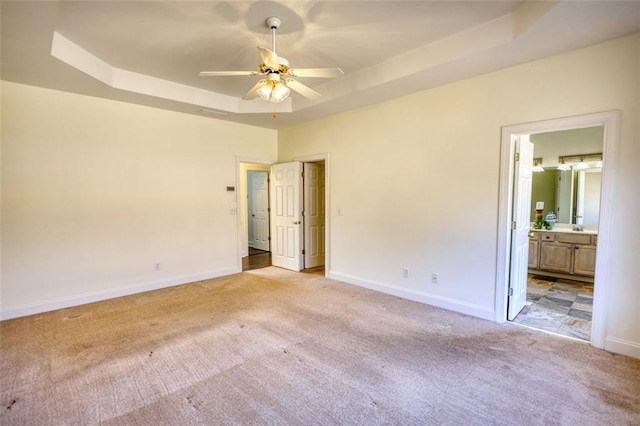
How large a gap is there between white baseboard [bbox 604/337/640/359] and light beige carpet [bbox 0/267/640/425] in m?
0.10

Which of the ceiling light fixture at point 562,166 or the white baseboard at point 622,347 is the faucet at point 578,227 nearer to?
the ceiling light fixture at point 562,166

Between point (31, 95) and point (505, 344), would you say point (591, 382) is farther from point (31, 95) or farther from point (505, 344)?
point (31, 95)

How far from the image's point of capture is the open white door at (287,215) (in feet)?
18.4

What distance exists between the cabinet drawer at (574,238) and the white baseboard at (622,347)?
277 centimetres

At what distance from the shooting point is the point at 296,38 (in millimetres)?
2873

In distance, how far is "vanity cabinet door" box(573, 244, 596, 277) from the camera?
476 cm

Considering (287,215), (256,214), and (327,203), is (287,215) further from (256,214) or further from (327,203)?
(256,214)

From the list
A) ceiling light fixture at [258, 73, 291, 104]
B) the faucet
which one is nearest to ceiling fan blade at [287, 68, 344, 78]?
ceiling light fixture at [258, 73, 291, 104]

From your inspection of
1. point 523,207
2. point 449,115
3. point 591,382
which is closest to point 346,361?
point 591,382

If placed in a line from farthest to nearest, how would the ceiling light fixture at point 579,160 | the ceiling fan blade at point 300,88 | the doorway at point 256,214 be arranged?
the doorway at point 256,214, the ceiling light fixture at point 579,160, the ceiling fan blade at point 300,88

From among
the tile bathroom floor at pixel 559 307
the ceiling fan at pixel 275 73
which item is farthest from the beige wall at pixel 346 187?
the ceiling fan at pixel 275 73

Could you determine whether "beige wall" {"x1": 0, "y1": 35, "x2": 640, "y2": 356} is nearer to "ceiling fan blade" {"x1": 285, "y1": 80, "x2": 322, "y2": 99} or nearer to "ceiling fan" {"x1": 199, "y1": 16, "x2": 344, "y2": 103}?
"ceiling fan blade" {"x1": 285, "y1": 80, "x2": 322, "y2": 99}

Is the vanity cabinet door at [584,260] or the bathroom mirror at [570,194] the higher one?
the bathroom mirror at [570,194]

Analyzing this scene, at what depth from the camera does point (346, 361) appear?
2.55m
